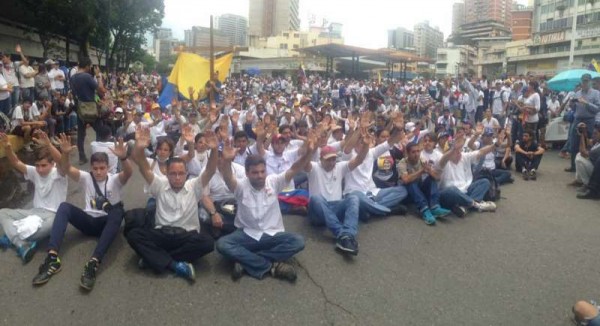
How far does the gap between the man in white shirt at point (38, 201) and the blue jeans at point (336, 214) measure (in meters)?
2.93

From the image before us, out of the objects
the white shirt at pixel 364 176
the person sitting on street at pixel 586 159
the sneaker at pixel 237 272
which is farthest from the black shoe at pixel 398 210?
the person sitting on street at pixel 586 159

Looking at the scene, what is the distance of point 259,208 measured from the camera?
4.75 meters

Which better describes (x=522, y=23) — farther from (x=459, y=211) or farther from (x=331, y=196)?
(x=331, y=196)

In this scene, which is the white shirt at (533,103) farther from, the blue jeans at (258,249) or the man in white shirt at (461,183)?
the blue jeans at (258,249)

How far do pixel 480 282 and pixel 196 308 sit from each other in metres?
2.77

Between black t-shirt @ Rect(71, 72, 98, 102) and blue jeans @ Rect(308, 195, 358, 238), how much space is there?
5.10 m

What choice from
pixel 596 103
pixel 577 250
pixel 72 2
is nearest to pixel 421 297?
pixel 577 250

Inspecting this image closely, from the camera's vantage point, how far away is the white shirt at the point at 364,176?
251 inches

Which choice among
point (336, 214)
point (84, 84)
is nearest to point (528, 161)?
point (336, 214)

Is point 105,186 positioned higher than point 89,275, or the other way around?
point 105,186

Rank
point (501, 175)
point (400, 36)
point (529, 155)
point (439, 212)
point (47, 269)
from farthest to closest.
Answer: point (400, 36) < point (529, 155) < point (501, 175) < point (439, 212) < point (47, 269)

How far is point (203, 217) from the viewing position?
18.2ft

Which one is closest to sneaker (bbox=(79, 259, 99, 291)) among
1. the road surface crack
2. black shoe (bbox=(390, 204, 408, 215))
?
the road surface crack

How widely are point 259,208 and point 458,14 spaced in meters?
163
